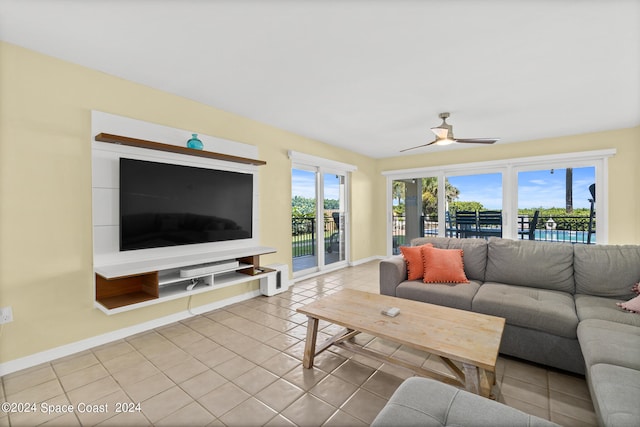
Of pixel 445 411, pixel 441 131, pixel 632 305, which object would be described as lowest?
pixel 445 411

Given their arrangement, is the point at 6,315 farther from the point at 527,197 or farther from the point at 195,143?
the point at 527,197

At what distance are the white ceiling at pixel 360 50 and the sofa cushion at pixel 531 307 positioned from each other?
1.93 meters

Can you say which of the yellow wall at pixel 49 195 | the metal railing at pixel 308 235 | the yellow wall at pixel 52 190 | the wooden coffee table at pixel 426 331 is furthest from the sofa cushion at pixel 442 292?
the yellow wall at pixel 49 195

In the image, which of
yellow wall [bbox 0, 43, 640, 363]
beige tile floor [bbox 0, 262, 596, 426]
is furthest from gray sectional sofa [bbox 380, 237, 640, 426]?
yellow wall [bbox 0, 43, 640, 363]

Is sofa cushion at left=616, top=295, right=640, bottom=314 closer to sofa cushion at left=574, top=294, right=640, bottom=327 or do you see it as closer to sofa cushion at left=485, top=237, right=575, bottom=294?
sofa cushion at left=574, top=294, right=640, bottom=327

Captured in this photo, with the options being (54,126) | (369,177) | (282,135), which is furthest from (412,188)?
(54,126)

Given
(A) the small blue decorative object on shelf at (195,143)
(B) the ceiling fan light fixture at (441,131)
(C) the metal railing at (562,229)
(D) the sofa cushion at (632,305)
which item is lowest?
(D) the sofa cushion at (632,305)

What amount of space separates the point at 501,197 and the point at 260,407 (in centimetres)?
517

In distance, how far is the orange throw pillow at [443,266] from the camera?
2816 millimetres

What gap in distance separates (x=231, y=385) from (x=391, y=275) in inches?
69.1

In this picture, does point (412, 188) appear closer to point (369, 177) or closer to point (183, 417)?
point (369, 177)

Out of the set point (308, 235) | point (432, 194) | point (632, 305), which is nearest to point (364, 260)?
point (308, 235)

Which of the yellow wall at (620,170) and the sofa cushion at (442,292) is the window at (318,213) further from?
the yellow wall at (620,170)

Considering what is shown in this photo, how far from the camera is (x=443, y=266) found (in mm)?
2854
